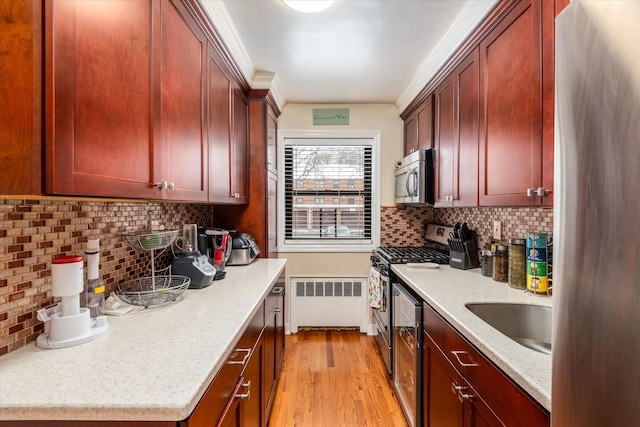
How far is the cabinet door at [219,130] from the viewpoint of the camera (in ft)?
5.76

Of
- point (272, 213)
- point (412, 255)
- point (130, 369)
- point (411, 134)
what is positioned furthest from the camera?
point (411, 134)

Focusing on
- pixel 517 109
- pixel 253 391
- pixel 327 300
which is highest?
pixel 517 109

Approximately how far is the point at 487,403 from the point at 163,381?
1003mm

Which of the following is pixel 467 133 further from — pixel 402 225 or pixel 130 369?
pixel 130 369

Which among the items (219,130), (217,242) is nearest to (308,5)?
(219,130)

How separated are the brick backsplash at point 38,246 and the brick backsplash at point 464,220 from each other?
2.21m

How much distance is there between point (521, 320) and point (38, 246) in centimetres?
198

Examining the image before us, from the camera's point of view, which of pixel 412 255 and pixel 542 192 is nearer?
pixel 542 192

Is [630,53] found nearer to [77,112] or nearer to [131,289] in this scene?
[77,112]

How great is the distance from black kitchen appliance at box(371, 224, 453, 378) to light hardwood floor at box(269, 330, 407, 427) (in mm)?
180

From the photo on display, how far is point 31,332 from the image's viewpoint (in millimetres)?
996

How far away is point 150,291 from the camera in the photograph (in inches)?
54.2

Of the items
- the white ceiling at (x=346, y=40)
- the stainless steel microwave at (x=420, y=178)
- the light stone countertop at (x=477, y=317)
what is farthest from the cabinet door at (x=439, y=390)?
the white ceiling at (x=346, y=40)

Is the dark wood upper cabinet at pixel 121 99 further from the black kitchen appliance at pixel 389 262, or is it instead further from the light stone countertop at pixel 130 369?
the black kitchen appliance at pixel 389 262
